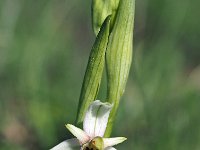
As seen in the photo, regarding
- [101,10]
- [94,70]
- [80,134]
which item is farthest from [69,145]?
[101,10]

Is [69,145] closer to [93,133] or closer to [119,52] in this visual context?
[93,133]

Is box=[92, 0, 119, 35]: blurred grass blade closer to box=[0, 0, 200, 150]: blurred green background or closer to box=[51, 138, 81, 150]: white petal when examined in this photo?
box=[51, 138, 81, 150]: white petal

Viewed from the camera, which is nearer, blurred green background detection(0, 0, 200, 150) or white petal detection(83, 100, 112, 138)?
white petal detection(83, 100, 112, 138)

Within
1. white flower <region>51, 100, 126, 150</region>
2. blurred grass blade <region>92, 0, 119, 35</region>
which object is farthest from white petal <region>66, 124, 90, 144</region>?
blurred grass blade <region>92, 0, 119, 35</region>

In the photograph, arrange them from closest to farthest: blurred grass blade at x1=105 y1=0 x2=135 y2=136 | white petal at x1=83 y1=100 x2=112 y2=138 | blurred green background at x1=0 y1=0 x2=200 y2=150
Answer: white petal at x1=83 y1=100 x2=112 y2=138, blurred grass blade at x1=105 y1=0 x2=135 y2=136, blurred green background at x1=0 y1=0 x2=200 y2=150

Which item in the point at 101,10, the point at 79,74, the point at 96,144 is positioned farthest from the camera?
the point at 79,74

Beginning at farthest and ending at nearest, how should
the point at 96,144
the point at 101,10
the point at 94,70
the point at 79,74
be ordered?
the point at 79,74, the point at 101,10, the point at 94,70, the point at 96,144

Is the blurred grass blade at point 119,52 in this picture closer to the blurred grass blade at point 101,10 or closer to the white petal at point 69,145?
the blurred grass blade at point 101,10
